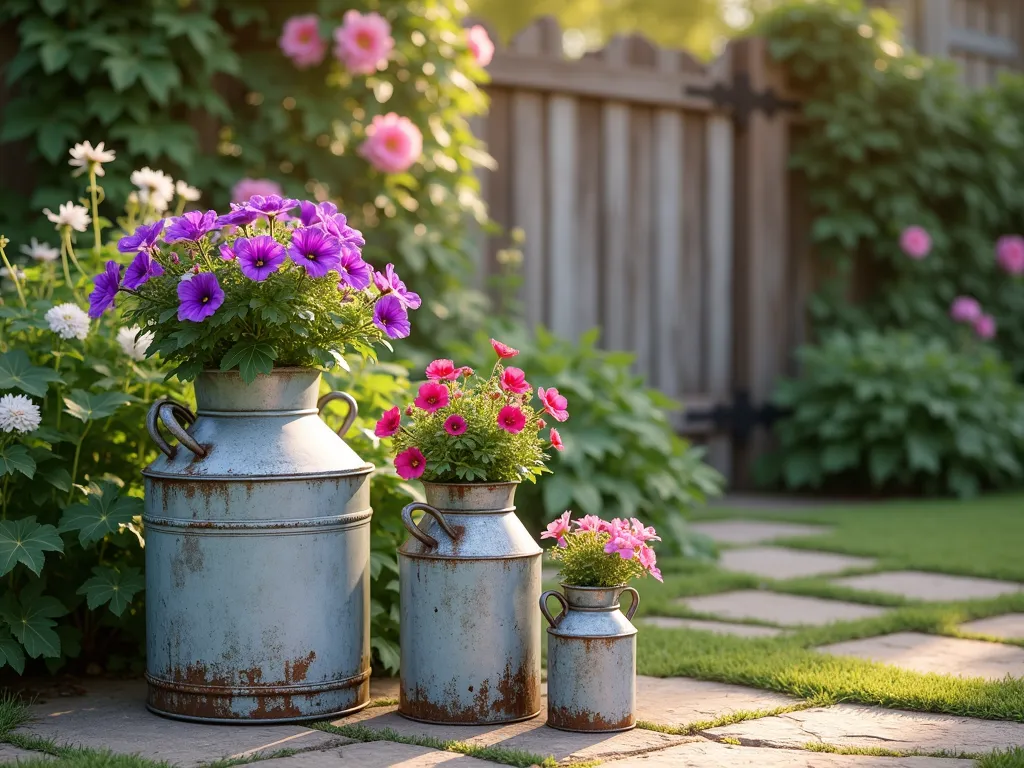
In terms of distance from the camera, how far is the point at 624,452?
491 cm

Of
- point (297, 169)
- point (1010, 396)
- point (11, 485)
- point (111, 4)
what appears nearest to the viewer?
point (11, 485)

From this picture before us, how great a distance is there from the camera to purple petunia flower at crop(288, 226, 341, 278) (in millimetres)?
2594

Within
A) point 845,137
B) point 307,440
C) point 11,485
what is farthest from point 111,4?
point 845,137

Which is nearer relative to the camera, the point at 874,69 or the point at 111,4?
the point at 111,4

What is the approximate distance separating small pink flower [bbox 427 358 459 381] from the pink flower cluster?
0.38 meters

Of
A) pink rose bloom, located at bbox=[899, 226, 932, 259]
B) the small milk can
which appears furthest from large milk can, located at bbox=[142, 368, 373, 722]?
pink rose bloom, located at bbox=[899, 226, 932, 259]

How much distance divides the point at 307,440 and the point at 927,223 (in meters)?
5.55

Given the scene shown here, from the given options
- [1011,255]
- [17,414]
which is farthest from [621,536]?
[1011,255]

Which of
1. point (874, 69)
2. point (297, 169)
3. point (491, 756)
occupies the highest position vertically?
point (874, 69)

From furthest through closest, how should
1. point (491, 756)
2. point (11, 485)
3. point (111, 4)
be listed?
point (111, 4) < point (11, 485) < point (491, 756)

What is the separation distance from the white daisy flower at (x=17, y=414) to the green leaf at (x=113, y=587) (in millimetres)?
366

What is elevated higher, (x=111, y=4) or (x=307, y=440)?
(x=111, y=4)

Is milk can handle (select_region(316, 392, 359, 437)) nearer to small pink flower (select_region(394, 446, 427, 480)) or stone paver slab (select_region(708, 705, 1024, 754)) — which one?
small pink flower (select_region(394, 446, 427, 480))

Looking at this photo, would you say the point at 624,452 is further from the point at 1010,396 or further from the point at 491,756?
the point at 1010,396
